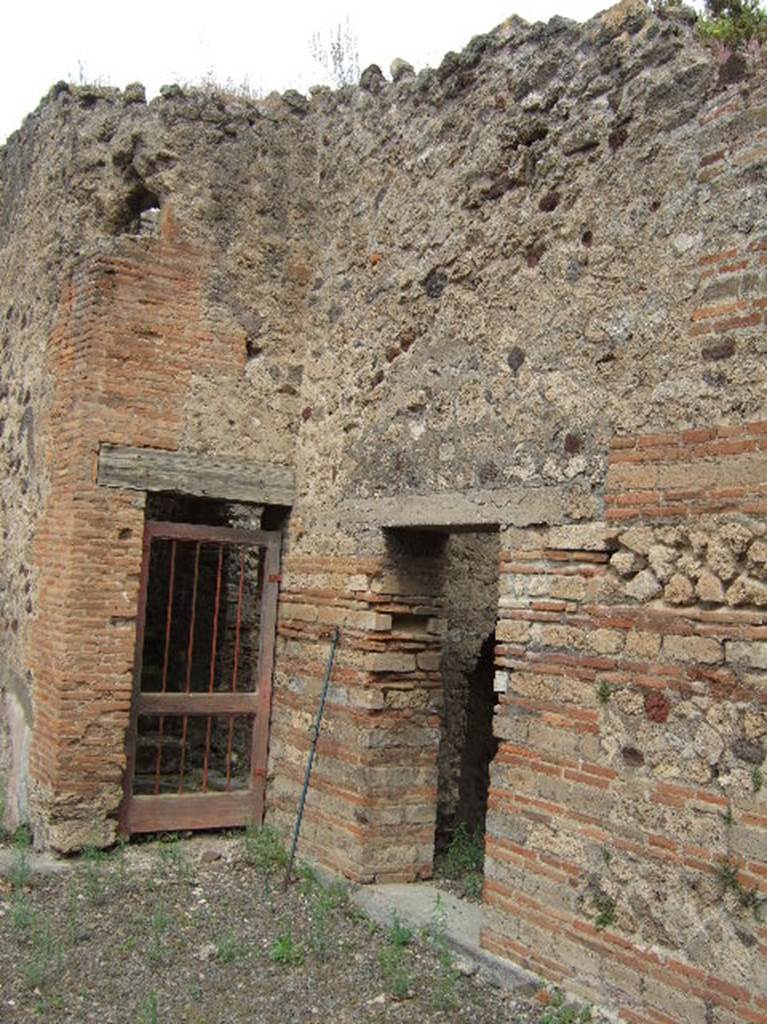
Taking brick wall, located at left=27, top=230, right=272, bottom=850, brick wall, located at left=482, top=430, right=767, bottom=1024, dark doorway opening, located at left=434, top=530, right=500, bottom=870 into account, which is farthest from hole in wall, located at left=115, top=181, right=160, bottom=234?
brick wall, located at left=482, top=430, right=767, bottom=1024

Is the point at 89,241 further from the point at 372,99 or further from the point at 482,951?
the point at 482,951

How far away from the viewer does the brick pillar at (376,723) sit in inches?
240

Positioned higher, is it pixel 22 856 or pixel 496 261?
pixel 496 261

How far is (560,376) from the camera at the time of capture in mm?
5117

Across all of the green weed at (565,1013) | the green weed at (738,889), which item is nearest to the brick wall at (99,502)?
the green weed at (565,1013)

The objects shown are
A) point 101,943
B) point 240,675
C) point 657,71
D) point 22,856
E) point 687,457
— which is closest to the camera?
point 687,457

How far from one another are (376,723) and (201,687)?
306 cm

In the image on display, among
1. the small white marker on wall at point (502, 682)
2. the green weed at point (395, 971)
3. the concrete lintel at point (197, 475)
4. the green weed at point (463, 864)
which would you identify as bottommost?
the green weed at point (395, 971)

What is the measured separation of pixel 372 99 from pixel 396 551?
2961 millimetres

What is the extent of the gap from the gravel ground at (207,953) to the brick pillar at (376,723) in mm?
311

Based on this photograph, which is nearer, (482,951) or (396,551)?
(482,951)

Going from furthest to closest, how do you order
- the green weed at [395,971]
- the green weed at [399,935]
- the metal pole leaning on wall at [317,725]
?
the metal pole leaning on wall at [317,725] < the green weed at [399,935] < the green weed at [395,971]

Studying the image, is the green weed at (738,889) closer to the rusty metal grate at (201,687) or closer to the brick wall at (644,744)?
the brick wall at (644,744)

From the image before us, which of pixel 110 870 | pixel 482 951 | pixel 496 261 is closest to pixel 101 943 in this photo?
pixel 110 870
